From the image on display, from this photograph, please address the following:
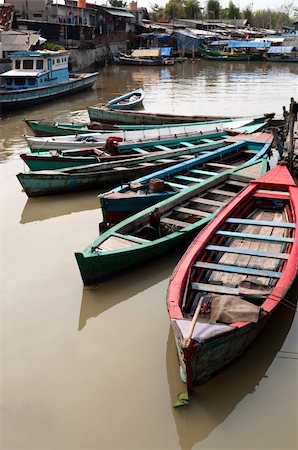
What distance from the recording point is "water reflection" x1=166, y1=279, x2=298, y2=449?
4.56m

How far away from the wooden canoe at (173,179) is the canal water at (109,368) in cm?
96

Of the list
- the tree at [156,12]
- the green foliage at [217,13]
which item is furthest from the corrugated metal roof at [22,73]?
the tree at [156,12]

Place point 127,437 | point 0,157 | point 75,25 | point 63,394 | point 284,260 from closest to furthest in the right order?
point 127,437
point 63,394
point 284,260
point 0,157
point 75,25

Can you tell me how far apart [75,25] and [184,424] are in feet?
135

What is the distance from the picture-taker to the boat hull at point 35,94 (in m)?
19.9

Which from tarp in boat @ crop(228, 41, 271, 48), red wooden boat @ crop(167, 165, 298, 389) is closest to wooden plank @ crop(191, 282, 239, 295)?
red wooden boat @ crop(167, 165, 298, 389)

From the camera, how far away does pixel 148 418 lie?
183 inches

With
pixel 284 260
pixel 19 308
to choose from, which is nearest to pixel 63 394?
pixel 19 308

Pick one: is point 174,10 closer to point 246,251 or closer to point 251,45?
point 251,45

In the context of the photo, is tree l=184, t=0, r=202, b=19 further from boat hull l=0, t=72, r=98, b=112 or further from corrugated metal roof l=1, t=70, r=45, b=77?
corrugated metal roof l=1, t=70, r=45, b=77

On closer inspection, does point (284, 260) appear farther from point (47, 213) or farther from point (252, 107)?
point (252, 107)

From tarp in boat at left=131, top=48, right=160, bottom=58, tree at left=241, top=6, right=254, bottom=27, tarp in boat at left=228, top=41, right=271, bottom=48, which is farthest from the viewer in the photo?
tree at left=241, top=6, right=254, bottom=27

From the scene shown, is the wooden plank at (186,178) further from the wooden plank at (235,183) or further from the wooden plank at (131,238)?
the wooden plank at (131,238)

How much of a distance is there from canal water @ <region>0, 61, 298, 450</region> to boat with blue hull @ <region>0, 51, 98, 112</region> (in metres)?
12.6
